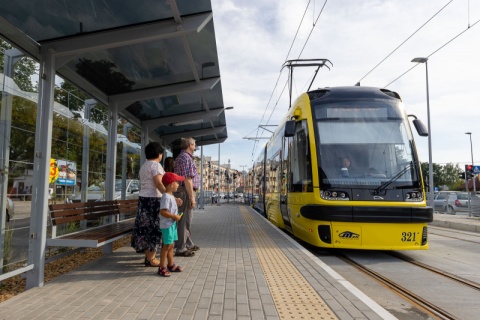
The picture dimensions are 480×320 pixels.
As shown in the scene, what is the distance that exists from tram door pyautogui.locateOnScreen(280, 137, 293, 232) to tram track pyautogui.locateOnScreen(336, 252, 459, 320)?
115 inches

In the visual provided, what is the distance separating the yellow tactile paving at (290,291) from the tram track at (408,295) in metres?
1.18

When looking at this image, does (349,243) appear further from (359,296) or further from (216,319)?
(216,319)

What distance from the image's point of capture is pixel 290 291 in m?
4.23

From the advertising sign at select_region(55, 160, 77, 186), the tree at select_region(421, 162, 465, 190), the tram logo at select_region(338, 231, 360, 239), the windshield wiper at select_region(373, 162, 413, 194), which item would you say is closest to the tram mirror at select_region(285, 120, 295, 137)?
the windshield wiper at select_region(373, 162, 413, 194)

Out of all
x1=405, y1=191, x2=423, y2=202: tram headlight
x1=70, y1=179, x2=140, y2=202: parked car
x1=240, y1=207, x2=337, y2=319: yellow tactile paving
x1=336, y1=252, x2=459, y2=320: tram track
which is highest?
x1=70, y1=179, x2=140, y2=202: parked car

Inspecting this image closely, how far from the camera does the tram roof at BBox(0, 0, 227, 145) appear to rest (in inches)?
193

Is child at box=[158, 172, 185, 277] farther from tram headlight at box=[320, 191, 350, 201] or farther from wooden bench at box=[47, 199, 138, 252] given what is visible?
tram headlight at box=[320, 191, 350, 201]

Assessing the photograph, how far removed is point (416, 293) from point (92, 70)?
6.04m

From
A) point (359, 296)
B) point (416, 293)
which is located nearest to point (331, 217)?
point (416, 293)

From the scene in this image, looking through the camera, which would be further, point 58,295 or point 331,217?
point 331,217

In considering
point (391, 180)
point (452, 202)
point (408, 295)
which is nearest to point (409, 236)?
point (391, 180)

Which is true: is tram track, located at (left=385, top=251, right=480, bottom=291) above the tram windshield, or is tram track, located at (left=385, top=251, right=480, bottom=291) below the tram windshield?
below

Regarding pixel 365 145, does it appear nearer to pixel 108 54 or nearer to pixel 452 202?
pixel 108 54

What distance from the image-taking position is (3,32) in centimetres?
461
